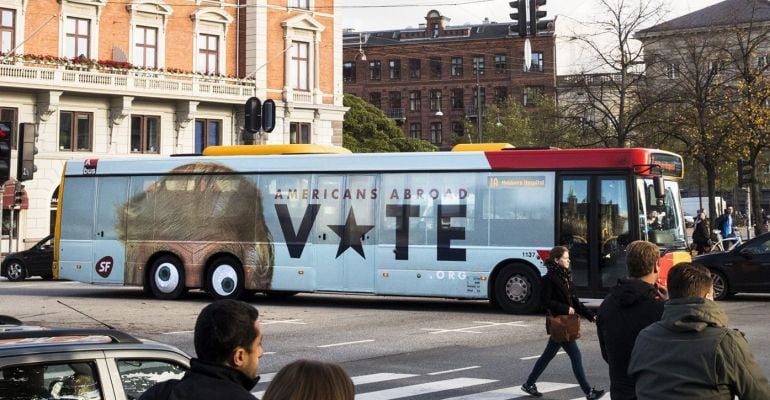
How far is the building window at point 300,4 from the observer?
52269 mm

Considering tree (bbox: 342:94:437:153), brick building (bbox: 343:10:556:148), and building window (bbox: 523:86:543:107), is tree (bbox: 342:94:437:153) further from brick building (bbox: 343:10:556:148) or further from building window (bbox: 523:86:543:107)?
brick building (bbox: 343:10:556:148)

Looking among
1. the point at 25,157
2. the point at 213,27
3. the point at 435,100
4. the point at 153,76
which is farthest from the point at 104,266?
the point at 435,100

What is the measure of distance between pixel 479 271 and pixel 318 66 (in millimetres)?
34278

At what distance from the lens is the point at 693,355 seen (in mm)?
4691

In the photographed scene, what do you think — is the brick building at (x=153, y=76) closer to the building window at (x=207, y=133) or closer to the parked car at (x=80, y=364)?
the building window at (x=207, y=133)

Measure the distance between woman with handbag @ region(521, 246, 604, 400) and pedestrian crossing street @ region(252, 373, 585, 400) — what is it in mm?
314

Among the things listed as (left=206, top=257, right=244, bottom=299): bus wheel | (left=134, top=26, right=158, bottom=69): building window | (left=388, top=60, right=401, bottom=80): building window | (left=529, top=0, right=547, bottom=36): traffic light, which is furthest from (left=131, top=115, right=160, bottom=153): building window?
(left=388, top=60, right=401, bottom=80): building window

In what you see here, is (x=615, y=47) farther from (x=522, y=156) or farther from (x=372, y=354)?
(x=372, y=354)

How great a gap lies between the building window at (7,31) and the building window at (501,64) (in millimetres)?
58622

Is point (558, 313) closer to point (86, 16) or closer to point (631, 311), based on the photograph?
point (631, 311)

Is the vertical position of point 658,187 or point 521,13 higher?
point 521,13

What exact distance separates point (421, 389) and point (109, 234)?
13484 millimetres

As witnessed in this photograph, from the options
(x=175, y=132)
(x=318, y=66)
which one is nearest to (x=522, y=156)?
(x=175, y=132)

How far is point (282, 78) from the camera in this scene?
51719 millimetres
